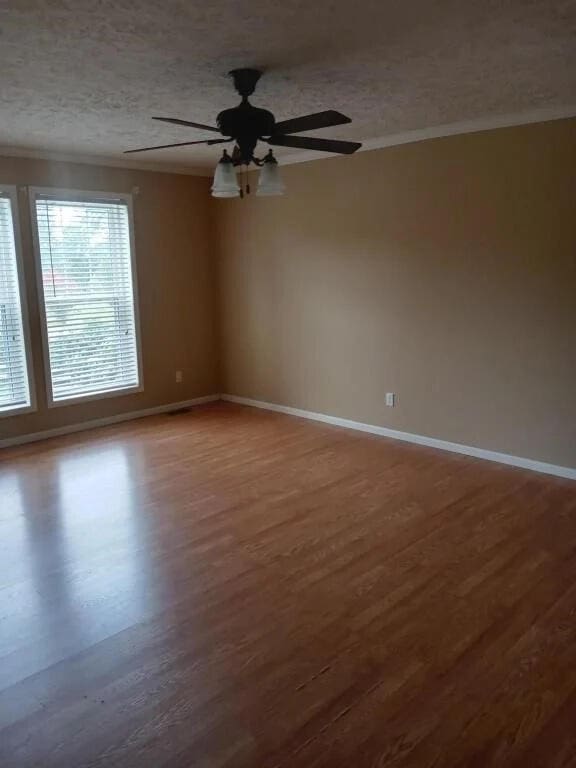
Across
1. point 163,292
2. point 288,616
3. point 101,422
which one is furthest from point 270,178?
point 101,422

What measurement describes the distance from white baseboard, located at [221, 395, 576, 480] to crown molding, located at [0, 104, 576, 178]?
7.68ft

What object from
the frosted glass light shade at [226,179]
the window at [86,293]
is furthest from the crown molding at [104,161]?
the frosted glass light shade at [226,179]

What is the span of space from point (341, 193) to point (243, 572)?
3463 millimetres

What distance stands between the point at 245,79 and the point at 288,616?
8.47 feet

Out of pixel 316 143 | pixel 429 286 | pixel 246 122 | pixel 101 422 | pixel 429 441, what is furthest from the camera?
pixel 101 422

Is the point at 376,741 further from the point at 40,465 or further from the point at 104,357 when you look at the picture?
the point at 104,357

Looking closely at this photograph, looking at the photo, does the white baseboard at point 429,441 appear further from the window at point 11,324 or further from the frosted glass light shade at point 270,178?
the frosted glass light shade at point 270,178

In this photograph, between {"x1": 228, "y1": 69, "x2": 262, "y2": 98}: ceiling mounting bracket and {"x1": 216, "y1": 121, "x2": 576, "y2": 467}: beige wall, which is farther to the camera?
{"x1": 216, "y1": 121, "x2": 576, "y2": 467}: beige wall

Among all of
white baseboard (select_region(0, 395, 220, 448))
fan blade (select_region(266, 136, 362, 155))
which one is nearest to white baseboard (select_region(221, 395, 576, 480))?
white baseboard (select_region(0, 395, 220, 448))

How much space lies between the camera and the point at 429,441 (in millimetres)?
4883

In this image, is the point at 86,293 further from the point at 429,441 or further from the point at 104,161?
the point at 429,441

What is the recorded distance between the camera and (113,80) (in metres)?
3.03

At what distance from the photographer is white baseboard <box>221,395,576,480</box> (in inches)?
166

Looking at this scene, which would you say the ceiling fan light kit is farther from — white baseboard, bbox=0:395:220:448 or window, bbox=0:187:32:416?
white baseboard, bbox=0:395:220:448
